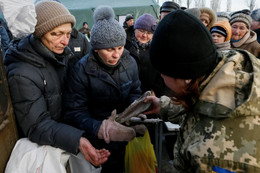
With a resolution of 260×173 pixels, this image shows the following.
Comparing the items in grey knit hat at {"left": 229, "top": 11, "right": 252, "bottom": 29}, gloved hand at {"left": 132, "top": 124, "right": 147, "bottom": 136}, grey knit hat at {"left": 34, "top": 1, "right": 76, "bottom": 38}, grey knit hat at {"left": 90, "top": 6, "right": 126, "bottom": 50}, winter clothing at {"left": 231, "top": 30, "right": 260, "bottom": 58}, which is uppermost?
grey knit hat at {"left": 34, "top": 1, "right": 76, "bottom": 38}

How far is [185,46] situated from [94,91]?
100 centimetres

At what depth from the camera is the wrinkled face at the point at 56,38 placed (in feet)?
4.59

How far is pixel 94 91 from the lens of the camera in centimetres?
166

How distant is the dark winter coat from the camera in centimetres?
119

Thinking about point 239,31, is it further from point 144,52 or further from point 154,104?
point 154,104

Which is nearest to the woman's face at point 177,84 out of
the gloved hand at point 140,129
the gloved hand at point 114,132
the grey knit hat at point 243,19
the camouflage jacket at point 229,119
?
the camouflage jacket at point 229,119

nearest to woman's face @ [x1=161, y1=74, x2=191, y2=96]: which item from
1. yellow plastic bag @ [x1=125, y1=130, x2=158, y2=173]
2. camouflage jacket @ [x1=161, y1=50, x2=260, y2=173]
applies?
camouflage jacket @ [x1=161, y1=50, x2=260, y2=173]

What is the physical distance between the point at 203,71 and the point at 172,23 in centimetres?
28

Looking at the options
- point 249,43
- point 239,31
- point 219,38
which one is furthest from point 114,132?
point 239,31

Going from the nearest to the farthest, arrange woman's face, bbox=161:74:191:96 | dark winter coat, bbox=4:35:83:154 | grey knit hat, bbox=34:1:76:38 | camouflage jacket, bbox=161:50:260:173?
1. camouflage jacket, bbox=161:50:260:173
2. woman's face, bbox=161:74:191:96
3. dark winter coat, bbox=4:35:83:154
4. grey knit hat, bbox=34:1:76:38

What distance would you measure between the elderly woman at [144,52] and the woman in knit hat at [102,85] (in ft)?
3.27

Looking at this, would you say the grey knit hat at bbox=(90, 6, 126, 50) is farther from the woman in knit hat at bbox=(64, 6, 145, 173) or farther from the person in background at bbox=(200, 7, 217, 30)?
the person in background at bbox=(200, 7, 217, 30)

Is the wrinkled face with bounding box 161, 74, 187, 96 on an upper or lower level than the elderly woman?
upper

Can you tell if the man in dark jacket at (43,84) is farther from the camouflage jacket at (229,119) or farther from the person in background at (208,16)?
the person in background at (208,16)
